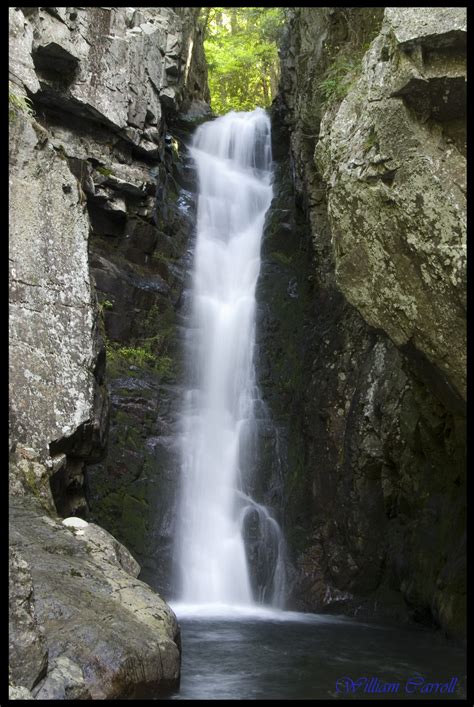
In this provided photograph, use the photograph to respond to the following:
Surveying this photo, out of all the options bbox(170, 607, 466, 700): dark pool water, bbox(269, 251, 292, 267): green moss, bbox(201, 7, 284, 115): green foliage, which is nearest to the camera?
bbox(170, 607, 466, 700): dark pool water

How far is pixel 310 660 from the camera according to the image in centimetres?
777

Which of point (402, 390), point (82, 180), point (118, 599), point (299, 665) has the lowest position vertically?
point (299, 665)

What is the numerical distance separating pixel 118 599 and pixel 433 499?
6.21 metres

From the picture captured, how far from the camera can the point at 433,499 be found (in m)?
10.6

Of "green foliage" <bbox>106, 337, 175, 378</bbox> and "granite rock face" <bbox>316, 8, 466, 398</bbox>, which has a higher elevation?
"granite rock face" <bbox>316, 8, 466, 398</bbox>

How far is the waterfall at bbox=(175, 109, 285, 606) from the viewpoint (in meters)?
12.7

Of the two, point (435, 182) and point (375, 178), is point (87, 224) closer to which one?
point (375, 178)

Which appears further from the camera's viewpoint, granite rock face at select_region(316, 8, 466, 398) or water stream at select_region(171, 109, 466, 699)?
water stream at select_region(171, 109, 466, 699)

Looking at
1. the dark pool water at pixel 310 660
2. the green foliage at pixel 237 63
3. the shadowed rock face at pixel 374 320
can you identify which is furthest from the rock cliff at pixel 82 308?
the green foliage at pixel 237 63

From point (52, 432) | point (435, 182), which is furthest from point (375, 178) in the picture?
point (52, 432)

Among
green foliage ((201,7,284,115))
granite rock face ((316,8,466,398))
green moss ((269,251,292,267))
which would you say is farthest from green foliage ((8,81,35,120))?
green foliage ((201,7,284,115))

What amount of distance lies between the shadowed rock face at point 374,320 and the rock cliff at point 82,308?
11.2 ft

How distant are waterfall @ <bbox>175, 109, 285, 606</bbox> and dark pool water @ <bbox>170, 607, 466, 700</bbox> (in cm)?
193

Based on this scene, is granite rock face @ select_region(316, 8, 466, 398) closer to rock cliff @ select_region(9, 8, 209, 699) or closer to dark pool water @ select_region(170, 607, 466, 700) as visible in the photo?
dark pool water @ select_region(170, 607, 466, 700)
